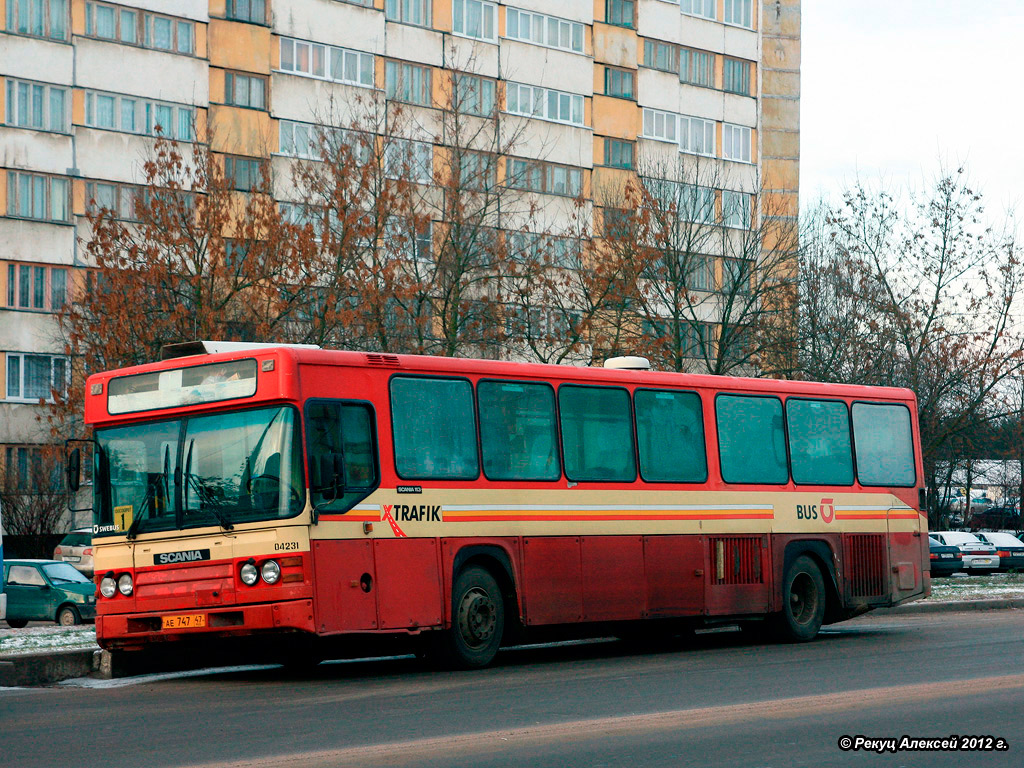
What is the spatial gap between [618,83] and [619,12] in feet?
9.74

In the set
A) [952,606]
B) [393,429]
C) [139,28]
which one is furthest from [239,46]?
[393,429]

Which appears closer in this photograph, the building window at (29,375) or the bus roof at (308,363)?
the bus roof at (308,363)

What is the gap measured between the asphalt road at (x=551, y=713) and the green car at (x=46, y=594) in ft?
48.9

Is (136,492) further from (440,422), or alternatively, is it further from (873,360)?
(873,360)

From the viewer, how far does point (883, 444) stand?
20.3 metres

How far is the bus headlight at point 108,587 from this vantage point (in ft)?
47.5

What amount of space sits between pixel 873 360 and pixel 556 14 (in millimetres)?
27036

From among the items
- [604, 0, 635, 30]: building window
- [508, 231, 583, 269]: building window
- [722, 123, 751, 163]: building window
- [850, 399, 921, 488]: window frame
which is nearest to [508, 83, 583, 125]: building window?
[604, 0, 635, 30]: building window

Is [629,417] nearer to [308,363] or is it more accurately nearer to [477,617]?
[477,617]

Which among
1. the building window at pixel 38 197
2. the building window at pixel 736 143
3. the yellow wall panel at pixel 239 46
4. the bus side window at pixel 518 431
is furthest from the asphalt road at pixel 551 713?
the building window at pixel 736 143

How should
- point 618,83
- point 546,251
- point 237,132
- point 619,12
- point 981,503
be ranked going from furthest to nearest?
point 981,503, point 619,12, point 618,83, point 237,132, point 546,251

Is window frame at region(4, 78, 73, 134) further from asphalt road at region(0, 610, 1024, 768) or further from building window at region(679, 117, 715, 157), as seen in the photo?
asphalt road at region(0, 610, 1024, 768)

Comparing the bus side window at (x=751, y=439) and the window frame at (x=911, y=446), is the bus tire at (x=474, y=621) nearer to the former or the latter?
the bus side window at (x=751, y=439)

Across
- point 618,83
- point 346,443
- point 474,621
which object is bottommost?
point 474,621
